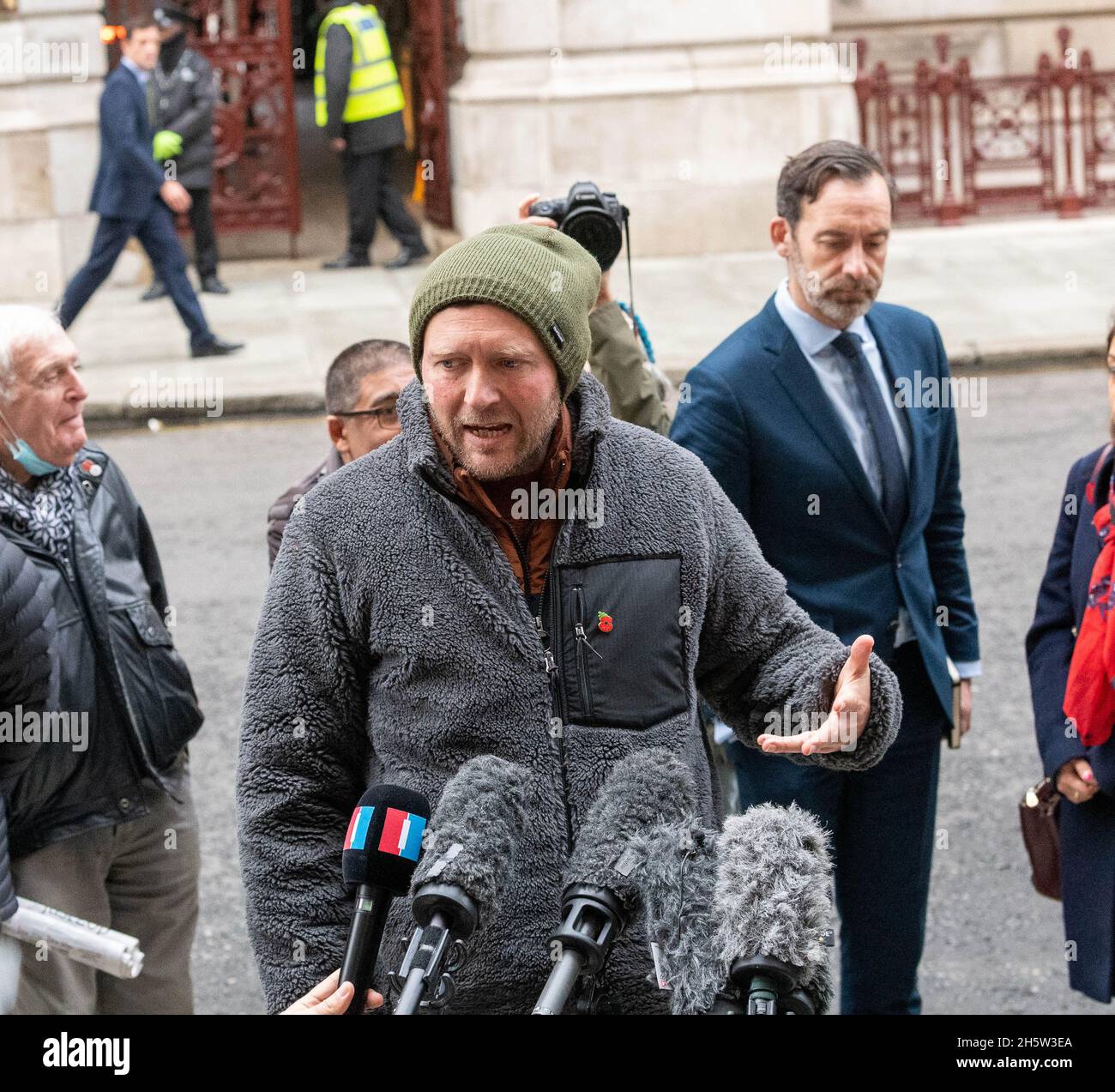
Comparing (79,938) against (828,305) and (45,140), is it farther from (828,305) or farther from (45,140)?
(45,140)

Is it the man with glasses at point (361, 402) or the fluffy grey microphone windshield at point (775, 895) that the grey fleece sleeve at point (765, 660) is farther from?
the man with glasses at point (361, 402)

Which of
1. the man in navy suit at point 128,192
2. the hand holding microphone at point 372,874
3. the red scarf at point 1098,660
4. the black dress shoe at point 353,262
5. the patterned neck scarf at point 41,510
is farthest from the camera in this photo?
the black dress shoe at point 353,262

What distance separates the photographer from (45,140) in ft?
50.7

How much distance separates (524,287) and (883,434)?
6.07 ft

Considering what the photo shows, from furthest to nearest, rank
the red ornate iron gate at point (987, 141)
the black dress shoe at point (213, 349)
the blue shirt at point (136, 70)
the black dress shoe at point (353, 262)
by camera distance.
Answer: the red ornate iron gate at point (987, 141)
the black dress shoe at point (353, 262)
the black dress shoe at point (213, 349)
the blue shirt at point (136, 70)

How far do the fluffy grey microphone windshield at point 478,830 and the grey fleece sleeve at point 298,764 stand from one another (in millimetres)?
287

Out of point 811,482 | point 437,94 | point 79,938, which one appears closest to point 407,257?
point 437,94

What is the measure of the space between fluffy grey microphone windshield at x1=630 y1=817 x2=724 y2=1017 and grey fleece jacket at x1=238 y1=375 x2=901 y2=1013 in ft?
0.79

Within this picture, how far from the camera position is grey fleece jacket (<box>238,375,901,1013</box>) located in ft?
9.05

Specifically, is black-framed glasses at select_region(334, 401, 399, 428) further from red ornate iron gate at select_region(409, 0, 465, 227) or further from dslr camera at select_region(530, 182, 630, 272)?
red ornate iron gate at select_region(409, 0, 465, 227)

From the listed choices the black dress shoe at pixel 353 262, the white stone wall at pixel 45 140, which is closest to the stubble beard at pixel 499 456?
the white stone wall at pixel 45 140

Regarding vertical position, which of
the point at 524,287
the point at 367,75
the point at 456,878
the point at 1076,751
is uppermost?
the point at 367,75

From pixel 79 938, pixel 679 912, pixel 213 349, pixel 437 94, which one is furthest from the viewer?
pixel 437 94

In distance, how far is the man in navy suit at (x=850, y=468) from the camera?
14.2ft
